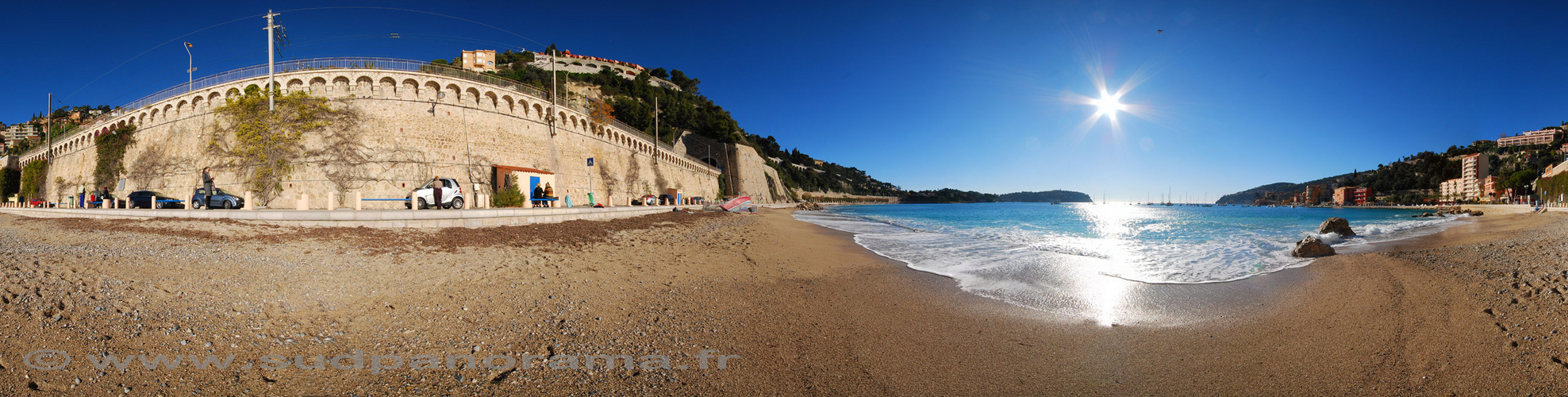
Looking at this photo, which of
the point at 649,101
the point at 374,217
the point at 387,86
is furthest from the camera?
the point at 649,101

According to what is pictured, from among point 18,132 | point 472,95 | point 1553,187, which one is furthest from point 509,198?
point 18,132

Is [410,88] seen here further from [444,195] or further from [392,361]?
[392,361]

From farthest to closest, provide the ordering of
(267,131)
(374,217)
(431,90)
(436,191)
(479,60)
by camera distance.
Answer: (479,60)
(431,90)
(267,131)
(436,191)
(374,217)

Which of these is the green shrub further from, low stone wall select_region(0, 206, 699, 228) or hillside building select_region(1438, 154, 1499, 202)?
hillside building select_region(1438, 154, 1499, 202)

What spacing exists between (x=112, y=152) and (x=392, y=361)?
4118 centimetres

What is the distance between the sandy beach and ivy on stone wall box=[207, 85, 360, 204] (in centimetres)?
1641

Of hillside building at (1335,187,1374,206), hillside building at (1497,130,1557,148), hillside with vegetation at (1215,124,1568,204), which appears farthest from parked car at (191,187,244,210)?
hillside building at (1497,130,1557,148)

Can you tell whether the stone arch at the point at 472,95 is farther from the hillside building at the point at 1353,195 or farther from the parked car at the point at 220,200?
the hillside building at the point at 1353,195

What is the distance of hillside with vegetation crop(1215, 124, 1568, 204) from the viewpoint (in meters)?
61.0

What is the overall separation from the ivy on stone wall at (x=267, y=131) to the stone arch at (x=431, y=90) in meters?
2.94

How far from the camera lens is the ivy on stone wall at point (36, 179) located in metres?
34.2

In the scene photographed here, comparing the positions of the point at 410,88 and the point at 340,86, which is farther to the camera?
the point at 410,88

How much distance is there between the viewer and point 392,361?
423cm

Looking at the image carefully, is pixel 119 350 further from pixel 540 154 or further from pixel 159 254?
pixel 540 154
